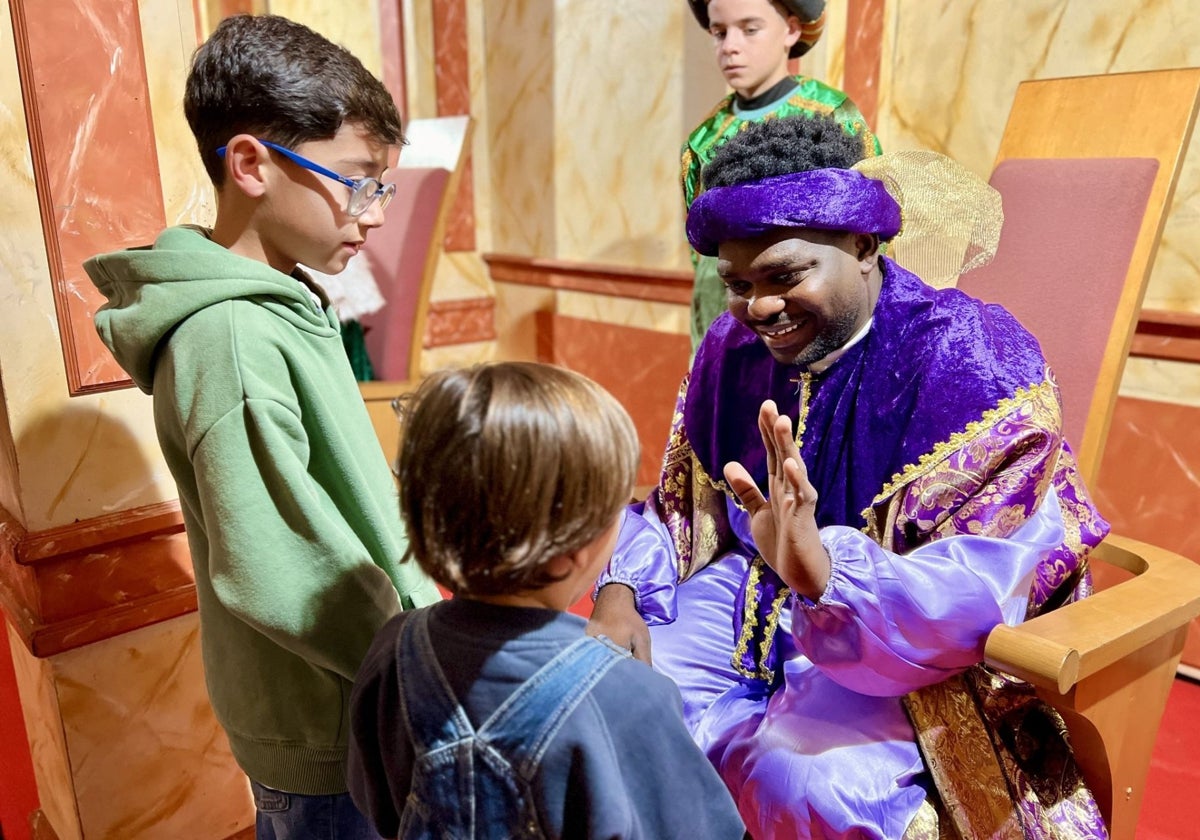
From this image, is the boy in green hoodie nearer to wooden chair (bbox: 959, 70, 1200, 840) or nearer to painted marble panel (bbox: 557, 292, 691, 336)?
wooden chair (bbox: 959, 70, 1200, 840)

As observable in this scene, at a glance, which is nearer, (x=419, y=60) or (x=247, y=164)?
(x=247, y=164)

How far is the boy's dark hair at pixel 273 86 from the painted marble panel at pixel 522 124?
2.88m

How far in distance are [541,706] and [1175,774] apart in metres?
1.92

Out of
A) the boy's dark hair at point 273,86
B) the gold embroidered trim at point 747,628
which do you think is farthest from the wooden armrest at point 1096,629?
the boy's dark hair at point 273,86

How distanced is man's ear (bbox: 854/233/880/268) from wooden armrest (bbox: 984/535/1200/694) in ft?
1.78

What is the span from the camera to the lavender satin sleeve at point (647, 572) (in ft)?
5.16

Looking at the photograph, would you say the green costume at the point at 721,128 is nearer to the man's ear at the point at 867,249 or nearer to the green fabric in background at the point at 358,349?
the man's ear at the point at 867,249

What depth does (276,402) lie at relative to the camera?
1.03 metres

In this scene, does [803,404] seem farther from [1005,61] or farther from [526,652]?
[1005,61]

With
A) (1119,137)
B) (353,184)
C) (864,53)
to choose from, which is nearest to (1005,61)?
(864,53)

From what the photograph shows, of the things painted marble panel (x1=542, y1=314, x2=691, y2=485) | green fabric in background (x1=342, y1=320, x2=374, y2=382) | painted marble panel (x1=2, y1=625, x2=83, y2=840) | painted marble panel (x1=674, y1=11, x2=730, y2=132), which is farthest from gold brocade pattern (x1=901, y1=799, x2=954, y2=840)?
painted marble panel (x1=674, y1=11, x2=730, y2=132)

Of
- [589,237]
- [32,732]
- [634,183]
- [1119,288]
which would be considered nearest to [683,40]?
[634,183]

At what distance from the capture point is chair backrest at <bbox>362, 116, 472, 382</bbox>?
9.56ft

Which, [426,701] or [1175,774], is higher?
[426,701]
